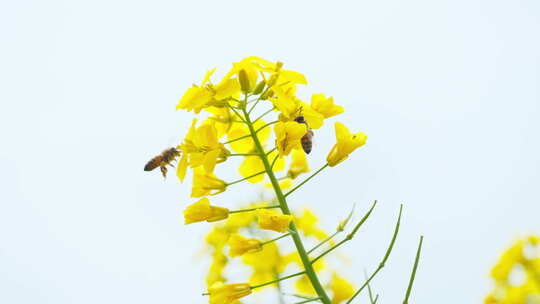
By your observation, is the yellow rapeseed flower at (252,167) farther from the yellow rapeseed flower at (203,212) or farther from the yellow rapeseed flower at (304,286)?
the yellow rapeseed flower at (304,286)

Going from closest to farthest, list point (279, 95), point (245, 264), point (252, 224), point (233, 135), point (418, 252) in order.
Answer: point (418, 252) → point (279, 95) → point (233, 135) → point (245, 264) → point (252, 224)

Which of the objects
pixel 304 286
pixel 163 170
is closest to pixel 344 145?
pixel 304 286

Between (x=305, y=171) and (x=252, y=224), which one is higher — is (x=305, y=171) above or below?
below

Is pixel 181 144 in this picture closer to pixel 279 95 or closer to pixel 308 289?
pixel 279 95

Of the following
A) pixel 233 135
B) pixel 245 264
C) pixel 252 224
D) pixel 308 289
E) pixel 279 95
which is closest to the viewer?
pixel 279 95

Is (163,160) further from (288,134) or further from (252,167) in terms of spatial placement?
(288,134)

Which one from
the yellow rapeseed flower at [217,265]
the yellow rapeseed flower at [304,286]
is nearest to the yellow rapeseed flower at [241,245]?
the yellow rapeseed flower at [304,286]

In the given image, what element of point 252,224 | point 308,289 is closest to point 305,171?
point 308,289
